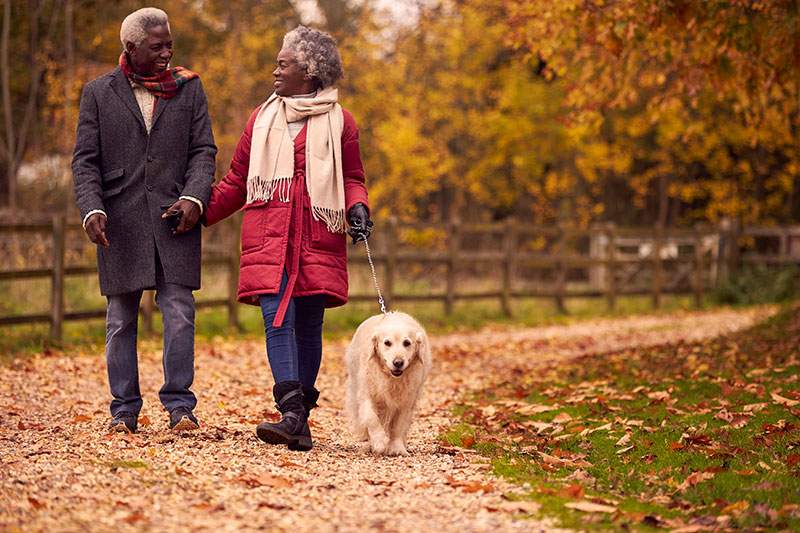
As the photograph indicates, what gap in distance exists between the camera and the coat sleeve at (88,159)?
18.5ft

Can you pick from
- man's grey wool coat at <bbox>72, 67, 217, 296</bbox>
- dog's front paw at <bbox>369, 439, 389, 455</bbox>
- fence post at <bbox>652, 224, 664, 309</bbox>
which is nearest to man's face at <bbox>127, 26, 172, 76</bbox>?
man's grey wool coat at <bbox>72, 67, 217, 296</bbox>

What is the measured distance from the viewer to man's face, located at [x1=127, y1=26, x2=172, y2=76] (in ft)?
18.8

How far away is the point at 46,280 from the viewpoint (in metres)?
12.6

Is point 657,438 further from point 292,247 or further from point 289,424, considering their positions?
point 292,247

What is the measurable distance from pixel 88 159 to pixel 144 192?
1.08 feet

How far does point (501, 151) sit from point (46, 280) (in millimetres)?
13353

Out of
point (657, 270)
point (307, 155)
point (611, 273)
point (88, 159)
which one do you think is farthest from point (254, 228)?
point (657, 270)

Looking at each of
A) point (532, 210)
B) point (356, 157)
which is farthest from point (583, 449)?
point (532, 210)

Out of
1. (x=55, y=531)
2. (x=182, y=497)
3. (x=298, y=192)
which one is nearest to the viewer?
(x=55, y=531)

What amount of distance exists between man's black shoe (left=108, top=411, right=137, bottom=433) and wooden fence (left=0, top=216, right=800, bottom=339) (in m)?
5.10

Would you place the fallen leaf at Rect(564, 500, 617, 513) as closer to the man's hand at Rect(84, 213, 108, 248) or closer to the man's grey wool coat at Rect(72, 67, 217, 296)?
the man's grey wool coat at Rect(72, 67, 217, 296)

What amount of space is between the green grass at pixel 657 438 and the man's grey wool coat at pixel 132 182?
1.95 m

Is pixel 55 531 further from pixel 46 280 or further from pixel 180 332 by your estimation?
pixel 46 280

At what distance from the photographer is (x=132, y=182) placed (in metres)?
5.80
